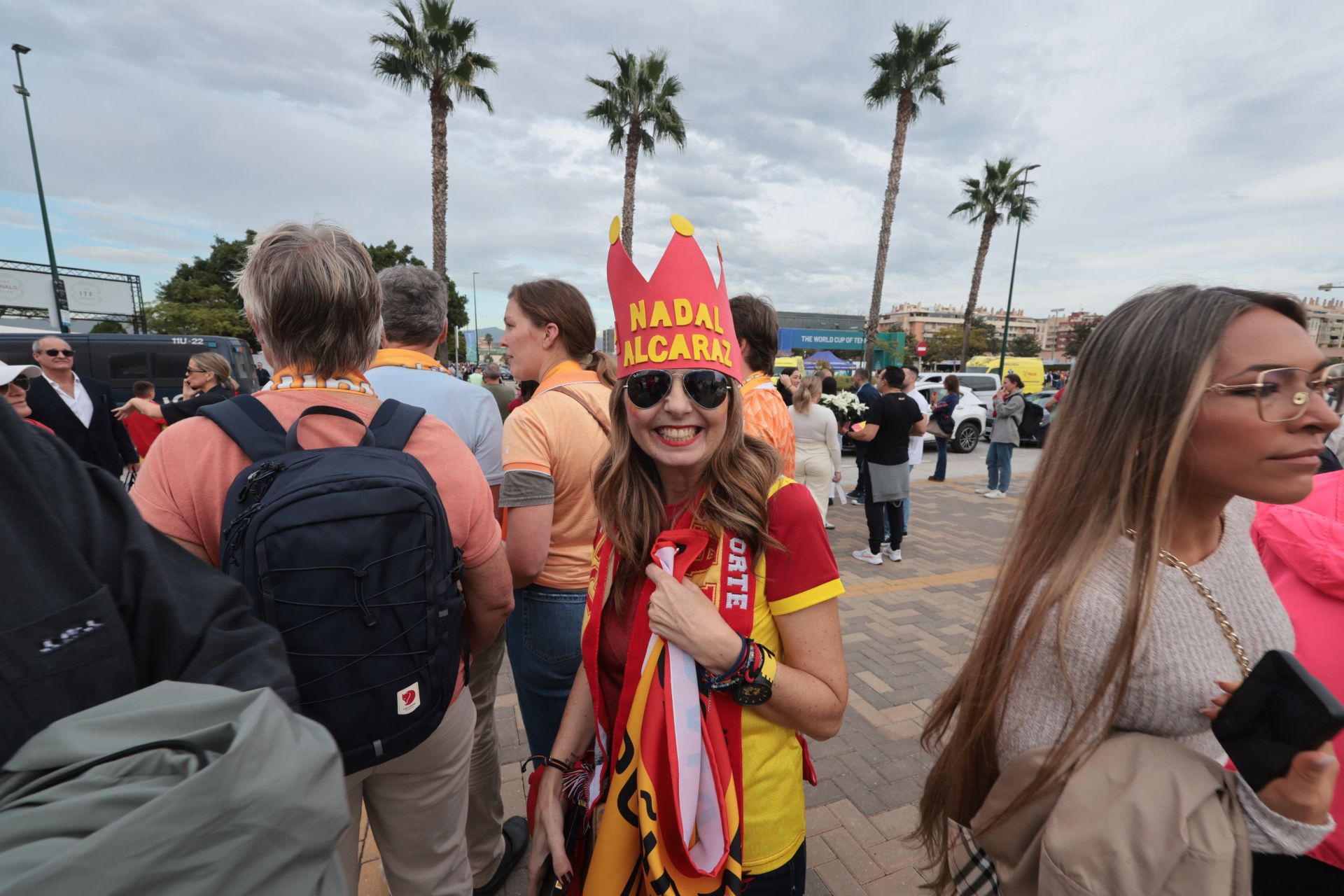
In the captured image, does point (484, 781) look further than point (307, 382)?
Yes

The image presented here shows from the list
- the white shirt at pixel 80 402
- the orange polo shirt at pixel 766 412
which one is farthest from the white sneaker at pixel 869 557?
the white shirt at pixel 80 402

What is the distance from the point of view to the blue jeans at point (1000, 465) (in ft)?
30.6

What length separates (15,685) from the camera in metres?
0.65

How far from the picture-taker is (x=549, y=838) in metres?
1.44

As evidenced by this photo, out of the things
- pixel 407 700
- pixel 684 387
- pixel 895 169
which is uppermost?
pixel 895 169

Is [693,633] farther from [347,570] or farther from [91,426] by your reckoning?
[91,426]

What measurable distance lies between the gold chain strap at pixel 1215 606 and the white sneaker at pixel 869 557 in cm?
517

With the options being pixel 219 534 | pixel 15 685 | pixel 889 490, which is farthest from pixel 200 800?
pixel 889 490

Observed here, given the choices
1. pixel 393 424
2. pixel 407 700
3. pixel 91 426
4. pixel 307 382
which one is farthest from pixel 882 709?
pixel 91 426

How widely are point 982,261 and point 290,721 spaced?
32.1 metres

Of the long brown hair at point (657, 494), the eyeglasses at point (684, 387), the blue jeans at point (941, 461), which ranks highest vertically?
the eyeglasses at point (684, 387)

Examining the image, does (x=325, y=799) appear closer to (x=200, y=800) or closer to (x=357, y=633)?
(x=200, y=800)

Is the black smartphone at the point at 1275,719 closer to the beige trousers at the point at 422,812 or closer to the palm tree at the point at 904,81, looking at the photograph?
the beige trousers at the point at 422,812

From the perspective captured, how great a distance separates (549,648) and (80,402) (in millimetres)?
5985
